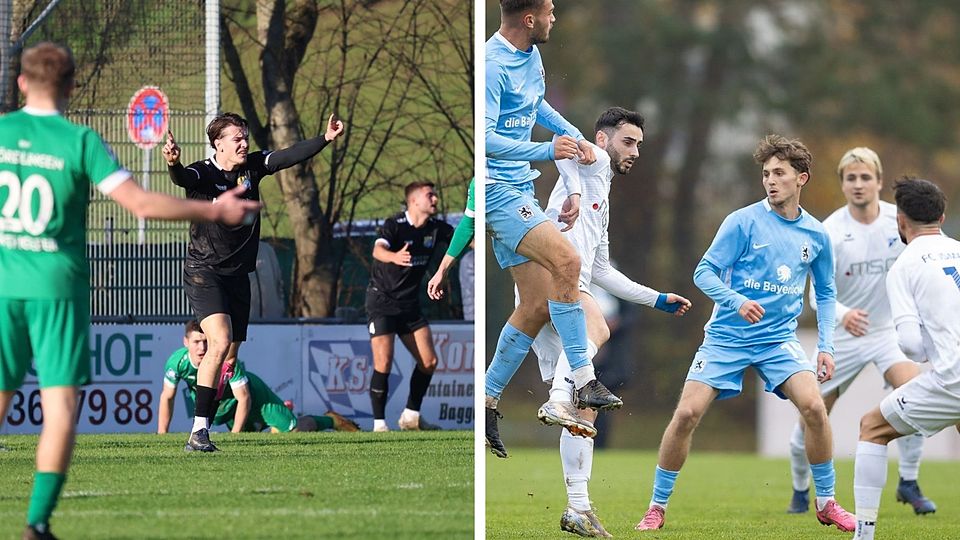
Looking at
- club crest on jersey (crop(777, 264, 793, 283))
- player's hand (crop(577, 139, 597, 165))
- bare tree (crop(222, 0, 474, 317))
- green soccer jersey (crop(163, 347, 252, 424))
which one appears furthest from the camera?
bare tree (crop(222, 0, 474, 317))

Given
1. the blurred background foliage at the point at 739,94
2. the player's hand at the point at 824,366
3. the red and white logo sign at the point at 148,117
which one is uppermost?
the blurred background foliage at the point at 739,94

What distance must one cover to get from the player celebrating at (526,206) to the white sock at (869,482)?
109cm

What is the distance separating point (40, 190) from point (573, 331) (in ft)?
7.80

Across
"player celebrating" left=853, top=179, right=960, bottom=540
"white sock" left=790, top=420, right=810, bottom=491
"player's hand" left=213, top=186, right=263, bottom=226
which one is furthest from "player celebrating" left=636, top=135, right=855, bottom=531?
"player's hand" left=213, top=186, right=263, bottom=226

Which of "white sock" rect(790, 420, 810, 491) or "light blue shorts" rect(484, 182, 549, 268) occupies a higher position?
"light blue shorts" rect(484, 182, 549, 268)

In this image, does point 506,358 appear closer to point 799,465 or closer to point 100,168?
point 100,168

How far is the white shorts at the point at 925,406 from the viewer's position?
20.0ft

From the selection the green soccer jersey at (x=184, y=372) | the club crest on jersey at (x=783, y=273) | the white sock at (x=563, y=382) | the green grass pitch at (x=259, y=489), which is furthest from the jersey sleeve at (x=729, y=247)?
the green soccer jersey at (x=184, y=372)

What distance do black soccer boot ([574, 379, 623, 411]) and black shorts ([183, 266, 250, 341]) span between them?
2802mm

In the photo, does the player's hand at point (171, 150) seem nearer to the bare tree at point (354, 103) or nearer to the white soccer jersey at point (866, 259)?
the bare tree at point (354, 103)

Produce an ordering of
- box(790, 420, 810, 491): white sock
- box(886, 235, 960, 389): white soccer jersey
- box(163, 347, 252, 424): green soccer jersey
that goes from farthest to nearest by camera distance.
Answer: box(163, 347, 252, 424): green soccer jersey < box(790, 420, 810, 491): white sock < box(886, 235, 960, 389): white soccer jersey

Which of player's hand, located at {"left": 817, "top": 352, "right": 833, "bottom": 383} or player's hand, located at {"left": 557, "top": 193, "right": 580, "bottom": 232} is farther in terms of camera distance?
player's hand, located at {"left": 817, "top": 352, "right": 833, "bottom": 383}

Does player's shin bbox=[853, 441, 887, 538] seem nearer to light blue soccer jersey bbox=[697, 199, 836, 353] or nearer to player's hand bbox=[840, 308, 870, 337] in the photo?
light blue soccer jersey bbox=[697, 199, 836, 353]

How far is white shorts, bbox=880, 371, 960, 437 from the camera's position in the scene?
611 cm
